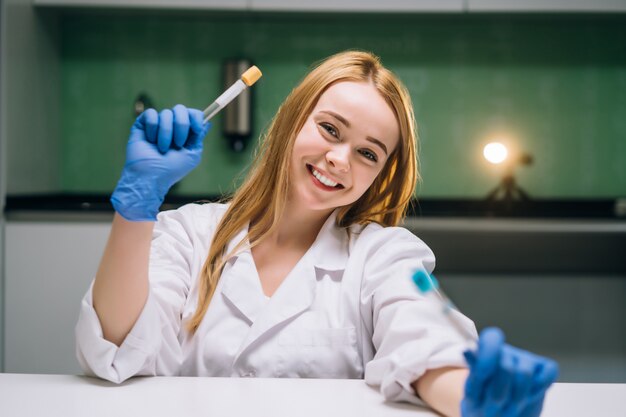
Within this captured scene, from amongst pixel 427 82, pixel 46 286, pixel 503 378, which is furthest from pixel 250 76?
pixel 427 82

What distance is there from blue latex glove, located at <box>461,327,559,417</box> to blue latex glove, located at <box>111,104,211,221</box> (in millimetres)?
477

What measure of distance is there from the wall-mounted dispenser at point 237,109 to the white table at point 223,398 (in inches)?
76.4

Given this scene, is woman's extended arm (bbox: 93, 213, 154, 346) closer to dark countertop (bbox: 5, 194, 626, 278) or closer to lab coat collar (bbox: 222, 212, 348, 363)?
lab coat collar (bbox: 222, 212, 348, 363)

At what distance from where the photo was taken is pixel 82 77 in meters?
2.78

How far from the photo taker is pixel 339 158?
1030mm

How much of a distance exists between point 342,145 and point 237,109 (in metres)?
1.67

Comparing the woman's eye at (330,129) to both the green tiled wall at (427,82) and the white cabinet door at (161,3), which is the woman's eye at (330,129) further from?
the green tiled wall at (427,82)

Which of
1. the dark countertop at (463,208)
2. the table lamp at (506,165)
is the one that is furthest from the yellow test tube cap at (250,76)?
the table lamp at (506,165)

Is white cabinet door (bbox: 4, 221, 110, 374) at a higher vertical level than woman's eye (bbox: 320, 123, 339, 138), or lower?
lower

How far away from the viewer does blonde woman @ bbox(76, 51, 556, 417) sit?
0.81 meters

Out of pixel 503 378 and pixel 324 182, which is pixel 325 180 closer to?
pixel 324 182

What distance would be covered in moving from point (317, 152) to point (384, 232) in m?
0.19

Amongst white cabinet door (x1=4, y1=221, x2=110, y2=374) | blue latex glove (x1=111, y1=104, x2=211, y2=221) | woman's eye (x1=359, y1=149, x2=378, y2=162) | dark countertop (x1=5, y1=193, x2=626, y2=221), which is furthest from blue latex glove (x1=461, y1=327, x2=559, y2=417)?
white cabinet door (x1=4, y1=221, x2=110, y2=374)

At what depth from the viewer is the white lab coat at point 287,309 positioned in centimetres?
92
